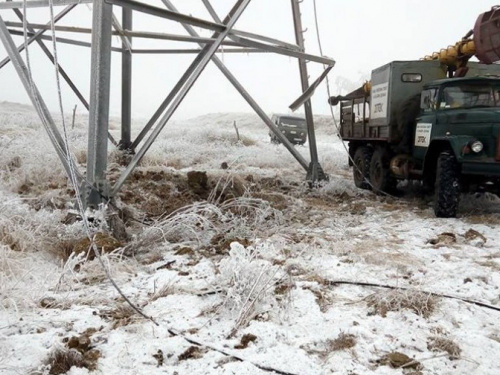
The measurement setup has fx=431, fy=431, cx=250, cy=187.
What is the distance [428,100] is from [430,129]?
1.98 ft

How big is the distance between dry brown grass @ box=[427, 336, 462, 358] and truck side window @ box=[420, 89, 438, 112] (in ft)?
16.4

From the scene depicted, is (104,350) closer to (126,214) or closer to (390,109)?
(126,214)

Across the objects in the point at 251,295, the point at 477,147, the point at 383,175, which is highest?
the point at 477,147

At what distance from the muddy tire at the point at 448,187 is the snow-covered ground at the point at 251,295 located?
0.24 m

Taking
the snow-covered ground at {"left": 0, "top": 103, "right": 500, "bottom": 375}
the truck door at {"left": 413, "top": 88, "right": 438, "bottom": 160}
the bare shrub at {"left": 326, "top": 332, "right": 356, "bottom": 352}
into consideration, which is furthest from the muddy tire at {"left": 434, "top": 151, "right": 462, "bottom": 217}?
the bare shrub at {"left": 326, "top": 332, "right": 356, "bottom": 352}

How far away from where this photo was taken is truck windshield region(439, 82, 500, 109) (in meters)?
6.71

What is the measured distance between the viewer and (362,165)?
9633mm

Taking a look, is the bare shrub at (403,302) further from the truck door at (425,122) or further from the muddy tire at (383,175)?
the muddy tire at (383,175)

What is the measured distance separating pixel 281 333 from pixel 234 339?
318mm

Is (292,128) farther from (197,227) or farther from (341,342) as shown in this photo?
(341,342)

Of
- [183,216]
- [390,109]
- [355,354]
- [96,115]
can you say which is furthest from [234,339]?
[390,109]

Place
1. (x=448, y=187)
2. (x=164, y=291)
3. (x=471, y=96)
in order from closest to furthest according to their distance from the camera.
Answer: (x=164, y=291), (x=448, y=187), (x=471, y=96)

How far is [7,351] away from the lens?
8.37ft

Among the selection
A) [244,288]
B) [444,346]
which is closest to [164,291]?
[244,288]
